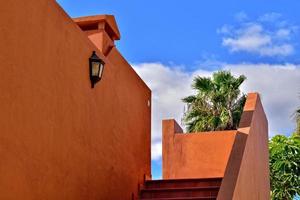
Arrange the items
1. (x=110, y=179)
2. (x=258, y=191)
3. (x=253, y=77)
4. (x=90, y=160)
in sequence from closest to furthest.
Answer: (x=90, y=160)
(x=110, y=179)
(x=258, y=191)
(x=253, y=77)

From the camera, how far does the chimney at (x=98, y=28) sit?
23.9ft

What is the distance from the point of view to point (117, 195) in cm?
735

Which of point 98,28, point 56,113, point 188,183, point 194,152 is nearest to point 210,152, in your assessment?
point 194,152

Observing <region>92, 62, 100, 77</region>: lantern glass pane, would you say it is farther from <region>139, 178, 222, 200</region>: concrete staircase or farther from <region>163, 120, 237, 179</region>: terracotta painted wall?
<region>163, 120, 237, 179</region>: terracotta painted wall

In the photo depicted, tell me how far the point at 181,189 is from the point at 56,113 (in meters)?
3.20

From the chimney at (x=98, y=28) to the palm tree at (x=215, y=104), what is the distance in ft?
21.6

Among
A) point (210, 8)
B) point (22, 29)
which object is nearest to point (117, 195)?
point (22, 29)

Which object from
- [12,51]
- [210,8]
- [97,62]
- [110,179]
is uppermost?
[210,8]

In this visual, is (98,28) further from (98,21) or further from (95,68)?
(95,68)

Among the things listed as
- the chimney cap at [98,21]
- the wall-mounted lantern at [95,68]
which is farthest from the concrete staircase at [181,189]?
the chimney cap at [98,21]

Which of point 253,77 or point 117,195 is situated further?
point 253,77

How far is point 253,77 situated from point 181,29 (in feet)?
13.9

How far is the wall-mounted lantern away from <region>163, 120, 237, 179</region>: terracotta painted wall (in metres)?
4.37

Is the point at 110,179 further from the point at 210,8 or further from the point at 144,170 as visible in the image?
the point at 210,8
